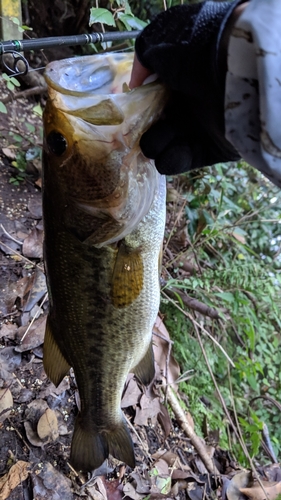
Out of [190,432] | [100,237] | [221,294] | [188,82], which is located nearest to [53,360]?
[100,237]

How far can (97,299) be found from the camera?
1.68m

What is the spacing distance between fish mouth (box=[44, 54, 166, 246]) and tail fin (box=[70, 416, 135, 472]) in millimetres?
982

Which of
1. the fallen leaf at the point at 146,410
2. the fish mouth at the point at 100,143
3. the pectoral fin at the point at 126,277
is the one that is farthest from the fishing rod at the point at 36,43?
the fallen leaf at the point at 146,410

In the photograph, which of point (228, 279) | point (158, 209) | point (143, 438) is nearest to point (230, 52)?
point (158, 209)

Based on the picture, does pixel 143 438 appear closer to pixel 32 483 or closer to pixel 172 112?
pixel 32 483

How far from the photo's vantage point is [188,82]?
116 cm

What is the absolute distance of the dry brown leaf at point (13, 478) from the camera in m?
2.04

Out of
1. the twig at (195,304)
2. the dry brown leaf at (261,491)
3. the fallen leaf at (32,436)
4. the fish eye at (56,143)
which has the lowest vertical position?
the dry brown leaf at (261,491)

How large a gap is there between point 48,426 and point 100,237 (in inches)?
51.3

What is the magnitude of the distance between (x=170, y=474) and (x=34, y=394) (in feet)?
3.28

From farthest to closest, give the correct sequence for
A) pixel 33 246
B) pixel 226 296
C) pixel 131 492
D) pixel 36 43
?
pixel 226 296 → pixel 33 246 → pixel 131 492 → pixel 36 43

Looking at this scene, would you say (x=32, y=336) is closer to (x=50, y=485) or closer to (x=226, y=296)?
(x=50, y=485)

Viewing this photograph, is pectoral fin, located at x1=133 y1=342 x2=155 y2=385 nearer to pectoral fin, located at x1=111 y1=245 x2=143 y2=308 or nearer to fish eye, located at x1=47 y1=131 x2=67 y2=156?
pectoral fin, located at x1=111 y1=245 x2=143 y2=308

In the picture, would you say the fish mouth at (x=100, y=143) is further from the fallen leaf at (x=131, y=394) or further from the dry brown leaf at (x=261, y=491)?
the dry brown leaf at (x=261, y=491)
